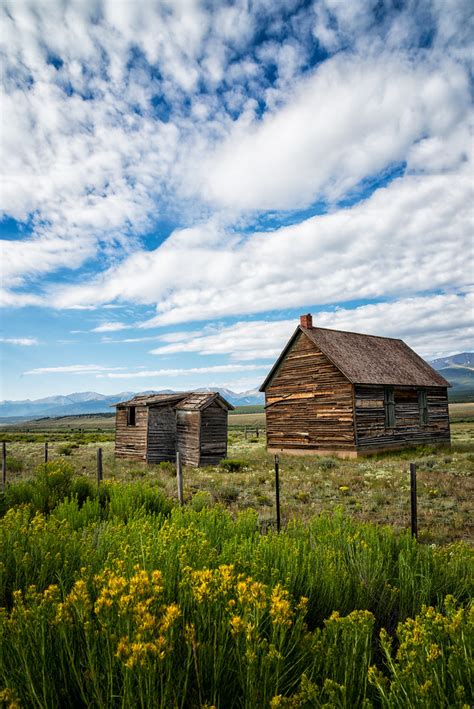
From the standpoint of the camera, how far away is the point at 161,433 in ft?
81.4

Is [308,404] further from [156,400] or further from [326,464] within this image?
[156,400]

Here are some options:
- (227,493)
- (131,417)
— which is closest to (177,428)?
(131,417)

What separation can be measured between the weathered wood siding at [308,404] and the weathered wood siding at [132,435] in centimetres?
830

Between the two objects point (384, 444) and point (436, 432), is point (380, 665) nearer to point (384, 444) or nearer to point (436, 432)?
point (384, 444)

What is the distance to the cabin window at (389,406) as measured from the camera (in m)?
25.8

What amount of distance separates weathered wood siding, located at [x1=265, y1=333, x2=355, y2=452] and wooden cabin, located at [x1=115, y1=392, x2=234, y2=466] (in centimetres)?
429

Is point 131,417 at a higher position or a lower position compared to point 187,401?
lower

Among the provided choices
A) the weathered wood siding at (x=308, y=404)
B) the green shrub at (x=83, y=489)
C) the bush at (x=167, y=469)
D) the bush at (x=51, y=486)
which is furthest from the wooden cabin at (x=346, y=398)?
the bush at (x=51, y=486)

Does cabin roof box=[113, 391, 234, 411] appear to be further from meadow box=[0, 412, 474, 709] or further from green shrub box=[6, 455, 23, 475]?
meadow box=[0, 412, 474, 709]

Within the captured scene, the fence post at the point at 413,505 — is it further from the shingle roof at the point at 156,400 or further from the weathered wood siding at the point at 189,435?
the shingle roof at the point at 156,400

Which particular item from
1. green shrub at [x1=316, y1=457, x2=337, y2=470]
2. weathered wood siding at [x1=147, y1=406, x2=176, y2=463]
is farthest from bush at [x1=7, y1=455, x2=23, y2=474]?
green shrub at [x1=316, y1=457, x2=337, y2=470]

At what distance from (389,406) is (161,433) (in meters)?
13.9

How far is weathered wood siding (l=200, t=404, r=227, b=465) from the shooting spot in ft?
76.8

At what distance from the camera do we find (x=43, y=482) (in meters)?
9.27
